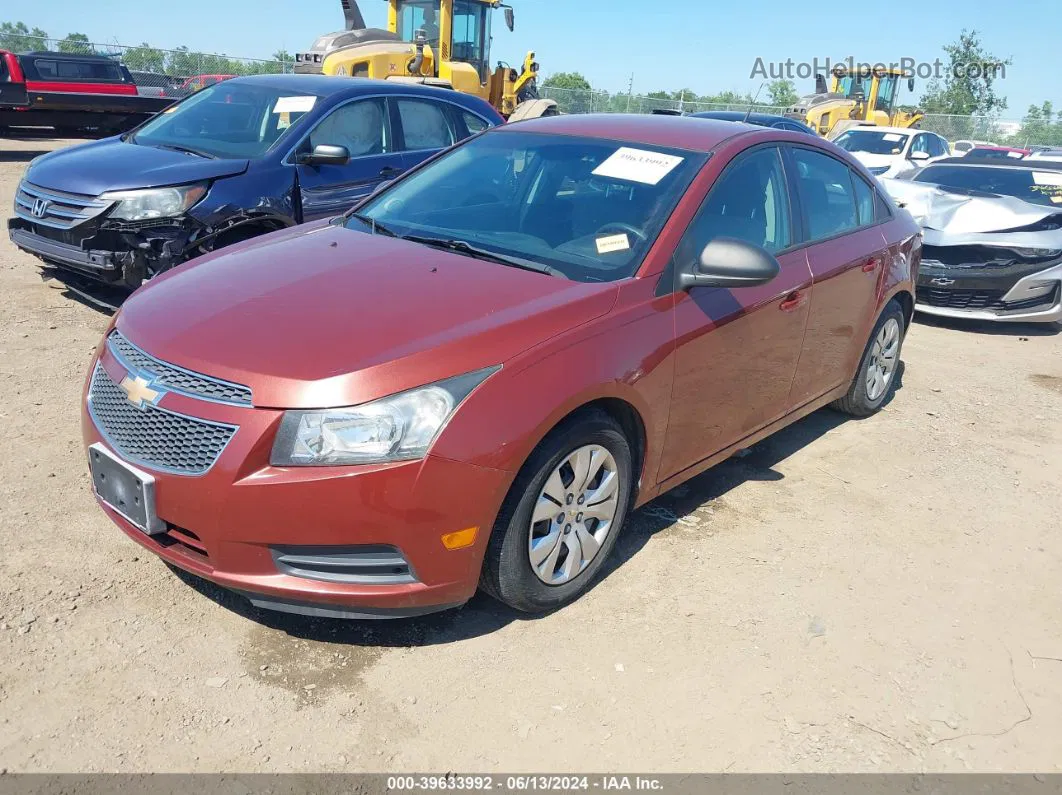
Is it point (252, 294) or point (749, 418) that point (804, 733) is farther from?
point (252, 294)

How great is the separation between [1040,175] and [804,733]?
8252 millimetres

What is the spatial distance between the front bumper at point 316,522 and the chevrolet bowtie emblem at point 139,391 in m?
0.08

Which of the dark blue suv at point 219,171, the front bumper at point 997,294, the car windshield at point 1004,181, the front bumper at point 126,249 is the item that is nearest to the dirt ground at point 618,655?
the front bumper at point 126,249

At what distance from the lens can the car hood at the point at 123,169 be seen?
18.5 ft

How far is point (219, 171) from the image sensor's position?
19.0 ft

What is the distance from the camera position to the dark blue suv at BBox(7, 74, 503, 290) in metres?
5.60

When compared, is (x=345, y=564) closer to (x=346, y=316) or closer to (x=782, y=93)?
(x=346, y=316)

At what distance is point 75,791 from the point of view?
2322 mm

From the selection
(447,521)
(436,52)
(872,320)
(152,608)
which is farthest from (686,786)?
(436,52)

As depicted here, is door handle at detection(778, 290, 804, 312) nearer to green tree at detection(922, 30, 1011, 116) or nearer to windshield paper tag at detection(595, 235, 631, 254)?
windshield paper tag at detection(595, 235, 631, 254)

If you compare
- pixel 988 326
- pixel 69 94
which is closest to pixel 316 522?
pixel 988 326

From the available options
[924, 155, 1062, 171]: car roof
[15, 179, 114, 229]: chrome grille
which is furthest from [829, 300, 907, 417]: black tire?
[924, 155, 1062, 171]: car roof

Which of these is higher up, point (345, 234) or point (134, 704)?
point (345, 234)

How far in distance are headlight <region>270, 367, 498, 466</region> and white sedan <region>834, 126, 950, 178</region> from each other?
46.0 ft
